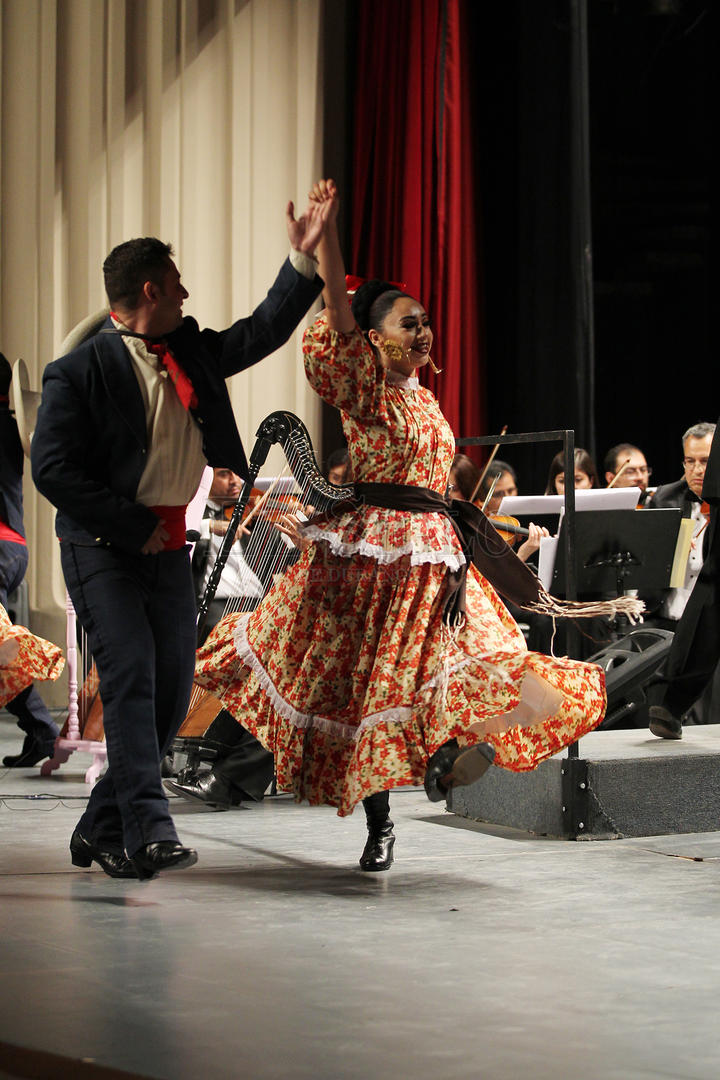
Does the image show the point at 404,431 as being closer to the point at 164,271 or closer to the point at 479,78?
the point at 164,271

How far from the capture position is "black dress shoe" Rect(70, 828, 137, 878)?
122 inches

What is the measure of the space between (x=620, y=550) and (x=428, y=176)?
139 inches

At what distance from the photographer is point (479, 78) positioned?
8.15 meters

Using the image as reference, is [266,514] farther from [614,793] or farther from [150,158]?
[150,158]

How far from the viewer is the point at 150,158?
Answer: 768 cm

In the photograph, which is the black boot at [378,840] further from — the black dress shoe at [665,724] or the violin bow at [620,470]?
the violin bow at [620,470]

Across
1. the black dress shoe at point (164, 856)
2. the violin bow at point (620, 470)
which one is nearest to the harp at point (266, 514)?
the black dress shoe at point (164, 856)

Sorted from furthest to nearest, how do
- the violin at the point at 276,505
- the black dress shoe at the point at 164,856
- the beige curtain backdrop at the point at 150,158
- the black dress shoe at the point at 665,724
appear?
the beige curtain backdrop at the point at 150,158, the black dress shoe at the point at 665,724, the violin at the point at 276,505, the black dress shoe at the point at 164,856

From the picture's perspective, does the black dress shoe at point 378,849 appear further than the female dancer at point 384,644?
Yes

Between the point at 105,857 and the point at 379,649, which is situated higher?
the point at 379,649

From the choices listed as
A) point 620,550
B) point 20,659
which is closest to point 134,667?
point 20,659

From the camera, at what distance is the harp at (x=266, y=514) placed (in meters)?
3.46

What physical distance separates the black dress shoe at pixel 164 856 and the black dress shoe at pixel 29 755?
245cm

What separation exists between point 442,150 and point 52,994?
248 inches
